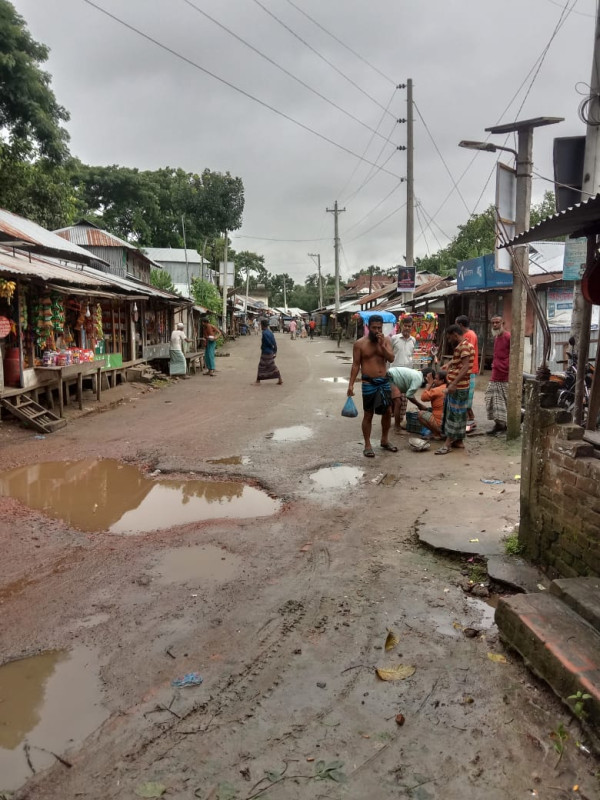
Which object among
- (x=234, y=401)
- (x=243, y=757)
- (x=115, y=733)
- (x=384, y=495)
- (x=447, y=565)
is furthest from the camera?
(x=234, y=401)

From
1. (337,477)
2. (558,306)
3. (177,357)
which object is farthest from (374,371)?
(558,306)

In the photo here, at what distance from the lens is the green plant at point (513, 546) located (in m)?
4.30

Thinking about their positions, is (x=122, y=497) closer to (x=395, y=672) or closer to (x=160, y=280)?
(x=395, y=672)

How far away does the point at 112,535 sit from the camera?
500 centimetres

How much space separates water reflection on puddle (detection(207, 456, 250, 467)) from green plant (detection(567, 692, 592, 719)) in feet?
16.7

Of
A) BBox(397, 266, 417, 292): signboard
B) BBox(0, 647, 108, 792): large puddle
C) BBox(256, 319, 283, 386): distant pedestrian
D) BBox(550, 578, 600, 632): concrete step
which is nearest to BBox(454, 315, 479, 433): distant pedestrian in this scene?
BBox(550, 578, 600, 632): concrete step

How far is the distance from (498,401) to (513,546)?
4586 millimetres

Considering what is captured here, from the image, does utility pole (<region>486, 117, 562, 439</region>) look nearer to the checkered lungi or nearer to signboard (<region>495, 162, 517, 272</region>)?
signboard (<region>495, 162, 517, 272</region>)

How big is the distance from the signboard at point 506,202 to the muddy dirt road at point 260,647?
2.71 m

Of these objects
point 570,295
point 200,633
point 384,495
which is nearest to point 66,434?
point 384,495

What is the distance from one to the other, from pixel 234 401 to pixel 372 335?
227 inches

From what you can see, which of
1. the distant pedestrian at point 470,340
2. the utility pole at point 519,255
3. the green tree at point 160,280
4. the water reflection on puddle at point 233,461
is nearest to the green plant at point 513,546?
the distant pedestrian at point 470,340

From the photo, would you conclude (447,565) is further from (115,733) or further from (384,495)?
(115,733)

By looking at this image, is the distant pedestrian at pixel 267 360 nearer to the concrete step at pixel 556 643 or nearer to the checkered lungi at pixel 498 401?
the checkered lungi at pixel 498 401
